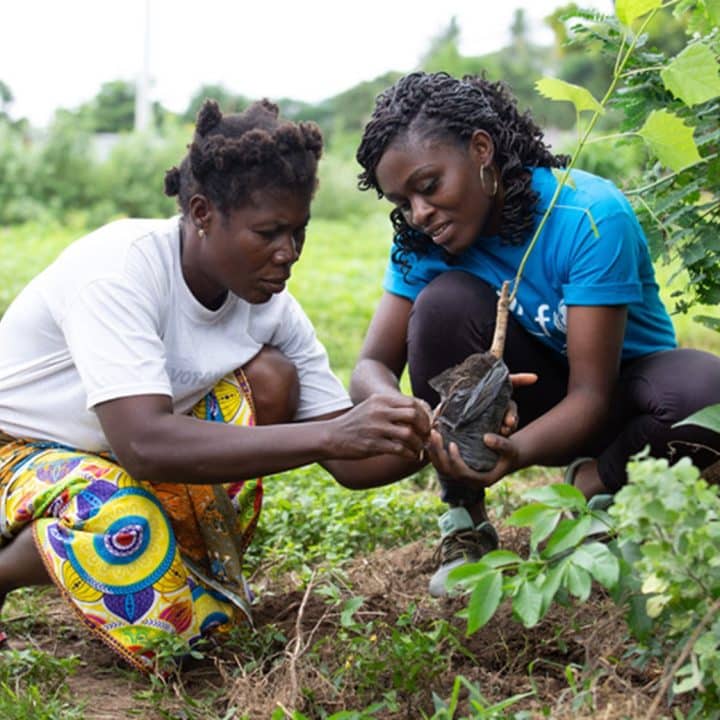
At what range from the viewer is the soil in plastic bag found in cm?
250

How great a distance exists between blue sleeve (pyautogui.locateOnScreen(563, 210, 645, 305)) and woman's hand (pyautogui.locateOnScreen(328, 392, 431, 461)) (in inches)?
19.2

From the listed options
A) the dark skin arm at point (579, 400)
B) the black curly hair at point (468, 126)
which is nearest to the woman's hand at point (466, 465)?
the dark skin arm at point (579, 400)

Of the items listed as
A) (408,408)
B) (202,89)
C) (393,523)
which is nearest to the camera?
(408,408)

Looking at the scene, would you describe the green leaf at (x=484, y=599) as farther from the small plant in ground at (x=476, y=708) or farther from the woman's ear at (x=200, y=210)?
the woman's ear at (x=200, y=210)

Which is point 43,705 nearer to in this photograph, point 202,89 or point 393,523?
point 393,523

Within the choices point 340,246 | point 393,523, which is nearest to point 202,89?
point 340,246

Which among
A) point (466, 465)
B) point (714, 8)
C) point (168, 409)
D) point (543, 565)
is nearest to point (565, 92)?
point (714, 8)

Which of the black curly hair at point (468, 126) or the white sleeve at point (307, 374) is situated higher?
the black curly hair at point (468, 126)

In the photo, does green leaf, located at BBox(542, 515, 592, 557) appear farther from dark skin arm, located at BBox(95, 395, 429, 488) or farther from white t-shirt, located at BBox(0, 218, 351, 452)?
white t-shirt, located at BBox(0, 218, 351, 452)

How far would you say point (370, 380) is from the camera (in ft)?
9.48

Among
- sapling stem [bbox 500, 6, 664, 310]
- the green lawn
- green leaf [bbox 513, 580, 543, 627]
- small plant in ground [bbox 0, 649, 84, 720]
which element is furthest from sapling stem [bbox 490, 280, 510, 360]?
the green lawn

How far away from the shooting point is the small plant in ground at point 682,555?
5.39ft

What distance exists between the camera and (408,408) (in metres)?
2.36

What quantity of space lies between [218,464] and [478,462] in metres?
0.55
